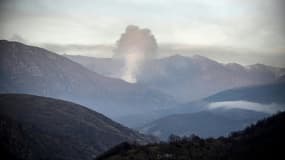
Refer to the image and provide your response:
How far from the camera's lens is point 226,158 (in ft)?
656

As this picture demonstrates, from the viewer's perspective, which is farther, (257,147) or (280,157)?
(257,147)

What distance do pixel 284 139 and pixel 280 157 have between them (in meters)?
28.7

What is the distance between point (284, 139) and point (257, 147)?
38.8 ft

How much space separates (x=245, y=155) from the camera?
625 feet

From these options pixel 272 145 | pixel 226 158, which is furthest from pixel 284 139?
pixel 226 158

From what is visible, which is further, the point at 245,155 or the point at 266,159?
the point at 245,155

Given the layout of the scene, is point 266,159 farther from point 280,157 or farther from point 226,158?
point 226,158

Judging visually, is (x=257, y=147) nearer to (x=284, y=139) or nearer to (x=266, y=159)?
(x=284, y=139)

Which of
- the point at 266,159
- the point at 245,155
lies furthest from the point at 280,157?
the point at 245,155

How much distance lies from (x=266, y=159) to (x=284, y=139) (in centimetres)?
2796

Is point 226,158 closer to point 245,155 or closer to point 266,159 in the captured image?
point 245,155

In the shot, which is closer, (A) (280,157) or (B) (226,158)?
(A) (280,157)

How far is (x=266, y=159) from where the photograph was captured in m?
175

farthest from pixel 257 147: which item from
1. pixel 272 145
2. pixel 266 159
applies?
pixel 266 159
